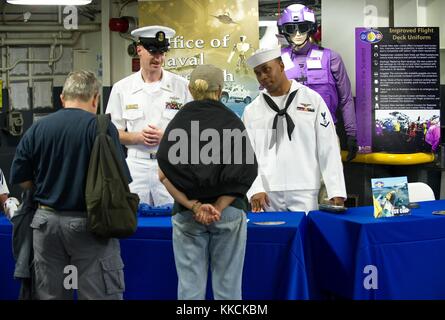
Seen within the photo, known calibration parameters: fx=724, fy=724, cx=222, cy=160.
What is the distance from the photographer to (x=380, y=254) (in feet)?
10.8

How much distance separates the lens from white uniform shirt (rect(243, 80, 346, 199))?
12.7 feet

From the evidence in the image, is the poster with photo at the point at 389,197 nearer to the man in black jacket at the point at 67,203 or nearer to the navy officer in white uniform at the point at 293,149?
the navy officer in white uniform at the point at 293,149

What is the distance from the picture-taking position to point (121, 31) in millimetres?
7699

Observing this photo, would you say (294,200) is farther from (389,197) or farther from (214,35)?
(214,35)

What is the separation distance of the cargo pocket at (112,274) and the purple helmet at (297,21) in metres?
3.36

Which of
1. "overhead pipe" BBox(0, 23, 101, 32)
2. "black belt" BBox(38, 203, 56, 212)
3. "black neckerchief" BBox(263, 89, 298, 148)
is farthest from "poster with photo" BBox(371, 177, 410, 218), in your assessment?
"overhead pipe" BBox(0, 23, 101, 32)

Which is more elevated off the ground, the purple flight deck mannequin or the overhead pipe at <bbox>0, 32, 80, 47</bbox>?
the overhead pipe at <bbox>0, 32, 80, 47</bbox>

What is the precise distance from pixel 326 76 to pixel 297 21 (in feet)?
1.68

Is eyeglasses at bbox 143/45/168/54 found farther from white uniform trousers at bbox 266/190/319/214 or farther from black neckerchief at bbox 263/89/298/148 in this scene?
white uniform trousers at bbox 266/190/319/214

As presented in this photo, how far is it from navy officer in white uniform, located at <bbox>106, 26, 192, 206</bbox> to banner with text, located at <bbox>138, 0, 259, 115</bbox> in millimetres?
2089

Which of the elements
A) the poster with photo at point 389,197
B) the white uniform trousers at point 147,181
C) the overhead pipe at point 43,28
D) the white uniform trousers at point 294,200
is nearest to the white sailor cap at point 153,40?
the white uniform trousers at point 147,181
